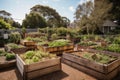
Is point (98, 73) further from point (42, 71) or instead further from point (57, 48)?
point (57, 48)

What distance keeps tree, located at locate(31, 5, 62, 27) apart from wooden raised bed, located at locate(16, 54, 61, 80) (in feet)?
80.9

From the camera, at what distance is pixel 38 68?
10.3 ft

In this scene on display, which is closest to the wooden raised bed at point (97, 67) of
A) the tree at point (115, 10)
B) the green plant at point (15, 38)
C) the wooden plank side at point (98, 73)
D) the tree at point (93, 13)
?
the wooden plank side at point (98, 73)

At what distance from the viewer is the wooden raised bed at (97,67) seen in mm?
2943

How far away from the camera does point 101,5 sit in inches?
571

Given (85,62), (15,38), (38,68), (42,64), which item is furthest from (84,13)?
(38,68)

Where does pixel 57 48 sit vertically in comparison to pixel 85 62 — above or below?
above

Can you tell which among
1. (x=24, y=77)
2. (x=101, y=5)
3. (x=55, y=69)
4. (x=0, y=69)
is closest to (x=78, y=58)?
(x=55, y=69)

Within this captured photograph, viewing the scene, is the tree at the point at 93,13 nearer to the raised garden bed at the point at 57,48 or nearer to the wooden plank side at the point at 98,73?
the raised garden bed at the point at 57,48

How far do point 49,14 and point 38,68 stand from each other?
26.2 metres

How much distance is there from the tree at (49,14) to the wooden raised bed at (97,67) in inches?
963

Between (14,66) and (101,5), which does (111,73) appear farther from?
(101,5)

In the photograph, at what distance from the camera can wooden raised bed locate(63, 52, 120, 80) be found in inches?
116

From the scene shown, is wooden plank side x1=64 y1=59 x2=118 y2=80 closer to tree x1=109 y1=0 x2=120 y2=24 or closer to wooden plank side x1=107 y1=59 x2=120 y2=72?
wooden plank side x1=107 y1=59 x2=120 y2=72
